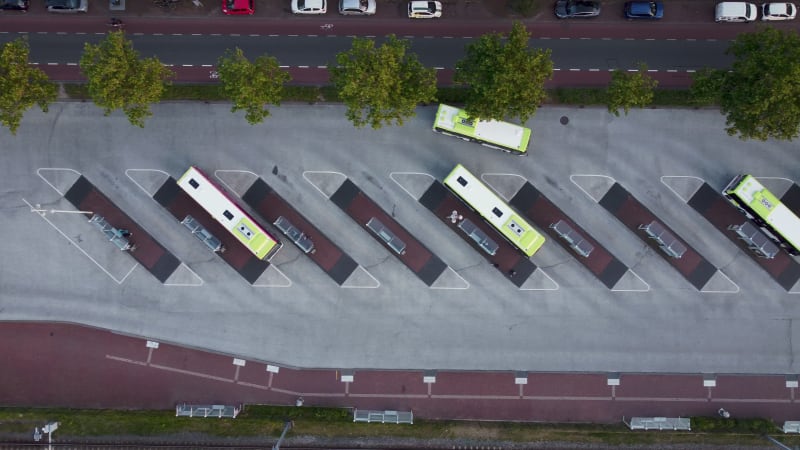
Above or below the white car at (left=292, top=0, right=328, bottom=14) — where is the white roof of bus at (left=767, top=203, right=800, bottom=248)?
below

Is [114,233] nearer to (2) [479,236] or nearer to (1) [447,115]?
(1) [447,115]

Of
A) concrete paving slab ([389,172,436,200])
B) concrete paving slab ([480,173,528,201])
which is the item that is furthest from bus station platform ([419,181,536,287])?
concrete paving slab ([480,173,528,201])

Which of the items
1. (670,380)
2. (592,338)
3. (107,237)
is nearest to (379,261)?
(592,338)

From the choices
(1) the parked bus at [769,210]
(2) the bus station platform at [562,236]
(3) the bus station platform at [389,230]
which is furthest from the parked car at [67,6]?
(1) the parked bus at [769,210]

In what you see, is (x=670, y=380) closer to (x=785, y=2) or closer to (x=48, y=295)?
(x=785, y=2)

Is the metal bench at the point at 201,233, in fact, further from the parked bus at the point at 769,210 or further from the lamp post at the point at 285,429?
the parked bus at the point at 769,210

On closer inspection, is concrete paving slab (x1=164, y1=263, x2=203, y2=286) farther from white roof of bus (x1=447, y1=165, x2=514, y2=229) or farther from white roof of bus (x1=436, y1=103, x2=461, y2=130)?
white roof of bus (x1=436, y1=103, x2=461, y2=130)

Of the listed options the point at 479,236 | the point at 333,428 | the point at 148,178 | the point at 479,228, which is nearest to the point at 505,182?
the point at 479,228
